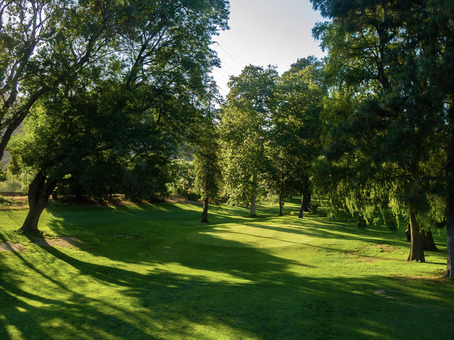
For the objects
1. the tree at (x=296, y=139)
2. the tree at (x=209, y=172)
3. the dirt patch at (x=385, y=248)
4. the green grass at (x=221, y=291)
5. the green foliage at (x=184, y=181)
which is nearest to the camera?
the green grass at (x=221, y=291)

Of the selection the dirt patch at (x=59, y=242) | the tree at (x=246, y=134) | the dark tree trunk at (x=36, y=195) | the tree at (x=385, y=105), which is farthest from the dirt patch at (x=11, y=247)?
the tree at (x=246, y=134)

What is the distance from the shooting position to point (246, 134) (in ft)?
127

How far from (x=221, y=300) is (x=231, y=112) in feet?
104

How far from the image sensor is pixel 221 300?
29.4 ft

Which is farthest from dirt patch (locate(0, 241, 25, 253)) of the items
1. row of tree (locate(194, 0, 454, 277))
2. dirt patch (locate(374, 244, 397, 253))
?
dirt patch (locate(374, 244, 397, 253))

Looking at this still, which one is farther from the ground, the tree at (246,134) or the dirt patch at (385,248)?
the tree at (246,134)

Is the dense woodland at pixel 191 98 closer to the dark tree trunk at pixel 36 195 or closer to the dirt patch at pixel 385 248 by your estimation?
the dark tree trunk at pixel 36 195

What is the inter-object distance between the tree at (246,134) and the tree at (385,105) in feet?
66.9

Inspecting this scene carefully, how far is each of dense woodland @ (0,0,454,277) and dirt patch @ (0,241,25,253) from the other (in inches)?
136

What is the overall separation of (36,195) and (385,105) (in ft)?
63.2

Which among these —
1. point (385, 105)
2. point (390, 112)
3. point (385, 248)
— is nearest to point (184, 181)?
point (385, 248)

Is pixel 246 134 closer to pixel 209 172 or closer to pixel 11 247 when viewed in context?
pixel 209 172

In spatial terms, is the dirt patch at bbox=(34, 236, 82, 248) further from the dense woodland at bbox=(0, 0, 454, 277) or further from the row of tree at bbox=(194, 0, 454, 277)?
the row of tree at bbox=(194, 0, 454, 277)

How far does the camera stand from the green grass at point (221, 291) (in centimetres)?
681
